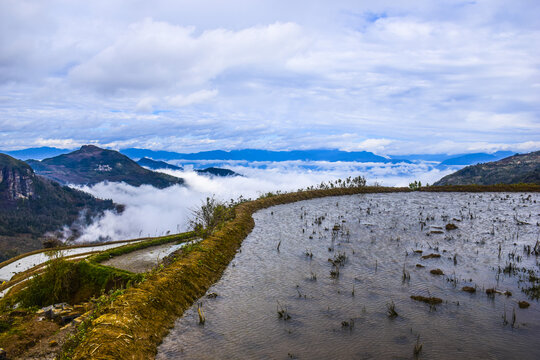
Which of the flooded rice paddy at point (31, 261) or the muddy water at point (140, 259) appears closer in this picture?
the muddy water at point (140, 259)

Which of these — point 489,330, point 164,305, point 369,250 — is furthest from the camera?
point 369,250

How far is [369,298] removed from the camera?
10672 millimetres

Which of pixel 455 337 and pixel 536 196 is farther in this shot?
pixel 536 196

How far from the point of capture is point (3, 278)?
36156 mm

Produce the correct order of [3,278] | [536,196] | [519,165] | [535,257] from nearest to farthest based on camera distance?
[535,257] → [536,196] → [3,278] → [519,165]

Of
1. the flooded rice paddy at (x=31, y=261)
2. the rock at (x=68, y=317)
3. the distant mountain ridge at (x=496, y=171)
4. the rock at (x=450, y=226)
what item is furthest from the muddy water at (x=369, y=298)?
the distant mountain ridge at (x=496, y=171)

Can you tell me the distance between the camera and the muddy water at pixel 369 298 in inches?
323

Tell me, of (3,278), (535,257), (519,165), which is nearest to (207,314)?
(535,257)

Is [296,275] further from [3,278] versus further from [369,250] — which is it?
[3,278]

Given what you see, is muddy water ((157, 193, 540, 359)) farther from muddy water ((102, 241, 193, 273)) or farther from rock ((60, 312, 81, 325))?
muddy water ((102, 241, 193, 273))

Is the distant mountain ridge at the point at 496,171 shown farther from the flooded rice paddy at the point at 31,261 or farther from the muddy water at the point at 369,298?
the flooded rice paddy at the point at 31,261

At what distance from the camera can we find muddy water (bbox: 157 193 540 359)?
820 cm

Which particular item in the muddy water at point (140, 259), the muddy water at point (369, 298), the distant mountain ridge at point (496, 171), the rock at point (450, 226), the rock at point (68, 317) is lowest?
the muddy water at point (140, 259)

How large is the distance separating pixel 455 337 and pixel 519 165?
175 metres
